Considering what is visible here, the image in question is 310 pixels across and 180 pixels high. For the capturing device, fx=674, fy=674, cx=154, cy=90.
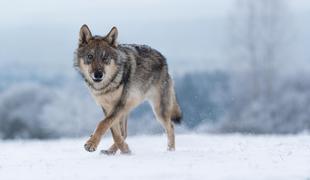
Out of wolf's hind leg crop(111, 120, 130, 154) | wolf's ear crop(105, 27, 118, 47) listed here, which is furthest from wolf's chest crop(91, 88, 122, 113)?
wolf's ear crop(105, 27, 118, 47)

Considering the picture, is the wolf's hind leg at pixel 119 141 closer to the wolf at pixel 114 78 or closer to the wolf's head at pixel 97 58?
the wolf at pixel 114 78

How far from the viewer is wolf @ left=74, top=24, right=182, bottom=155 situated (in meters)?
9.80

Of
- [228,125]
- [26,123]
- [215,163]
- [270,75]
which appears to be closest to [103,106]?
[215,163]

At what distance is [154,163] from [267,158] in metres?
1.61

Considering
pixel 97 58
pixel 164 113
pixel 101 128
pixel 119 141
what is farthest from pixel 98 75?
pixel 164 113

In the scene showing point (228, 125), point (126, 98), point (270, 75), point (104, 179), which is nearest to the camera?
point (104, 179)

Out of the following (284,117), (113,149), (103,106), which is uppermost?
(103,106)

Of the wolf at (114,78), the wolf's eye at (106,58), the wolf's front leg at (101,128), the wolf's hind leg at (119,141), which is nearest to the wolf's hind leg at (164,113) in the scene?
the wolf at (114,78)

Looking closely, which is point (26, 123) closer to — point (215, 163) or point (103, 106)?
point (103, 106)

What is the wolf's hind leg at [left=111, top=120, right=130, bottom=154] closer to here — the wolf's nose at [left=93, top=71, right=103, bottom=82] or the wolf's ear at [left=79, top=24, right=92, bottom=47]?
the wolf's nose at [left=93, top=71, right=103, bottom=82]

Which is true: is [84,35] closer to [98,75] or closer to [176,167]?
[98,75]

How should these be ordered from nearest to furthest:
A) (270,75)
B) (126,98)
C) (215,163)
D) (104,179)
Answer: (104,179)
(215,163)
(126,98)
(270,75)

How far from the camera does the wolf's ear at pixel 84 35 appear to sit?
33.1 ft

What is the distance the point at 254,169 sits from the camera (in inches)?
324
